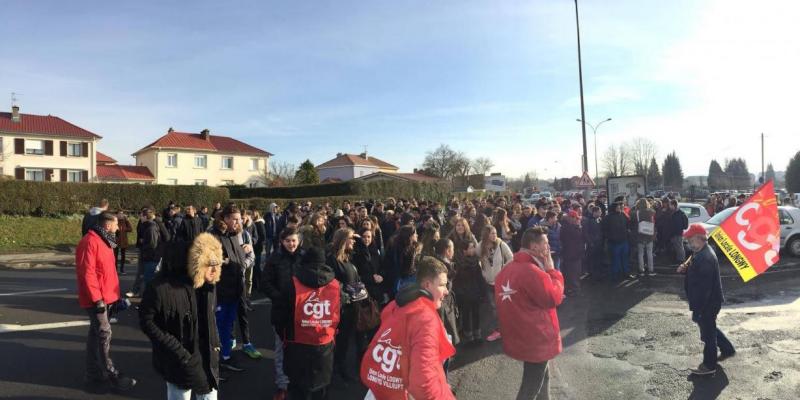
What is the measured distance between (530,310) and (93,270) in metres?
4.28

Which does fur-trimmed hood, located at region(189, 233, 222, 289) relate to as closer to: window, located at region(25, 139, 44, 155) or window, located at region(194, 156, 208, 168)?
window, located at region(25, 139, 44, 155)

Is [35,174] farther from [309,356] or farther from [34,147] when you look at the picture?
[309,356]

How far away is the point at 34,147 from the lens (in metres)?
44.0

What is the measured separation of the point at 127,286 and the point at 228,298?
7069 mm

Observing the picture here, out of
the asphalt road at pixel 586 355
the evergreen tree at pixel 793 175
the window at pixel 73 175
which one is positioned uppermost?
the window at pixel 73 175

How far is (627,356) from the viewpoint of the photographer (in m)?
6.29

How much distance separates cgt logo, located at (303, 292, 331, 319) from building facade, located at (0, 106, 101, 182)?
47.3 m

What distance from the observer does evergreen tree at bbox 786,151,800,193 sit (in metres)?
51.6

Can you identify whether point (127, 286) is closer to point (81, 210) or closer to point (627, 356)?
point (627, 356)

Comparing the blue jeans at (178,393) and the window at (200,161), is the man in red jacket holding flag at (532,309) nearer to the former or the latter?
the blue jeans at (178,393)

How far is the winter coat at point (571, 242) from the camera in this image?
10.3 meters

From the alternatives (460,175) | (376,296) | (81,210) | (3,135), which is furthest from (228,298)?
(460,175)

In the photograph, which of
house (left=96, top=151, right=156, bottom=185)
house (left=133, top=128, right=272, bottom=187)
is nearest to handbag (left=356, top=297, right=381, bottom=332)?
house (left=96, top=151, right=156, bottom=185)

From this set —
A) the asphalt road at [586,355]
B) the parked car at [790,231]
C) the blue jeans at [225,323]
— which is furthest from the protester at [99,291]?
the parked car at [790,231]
